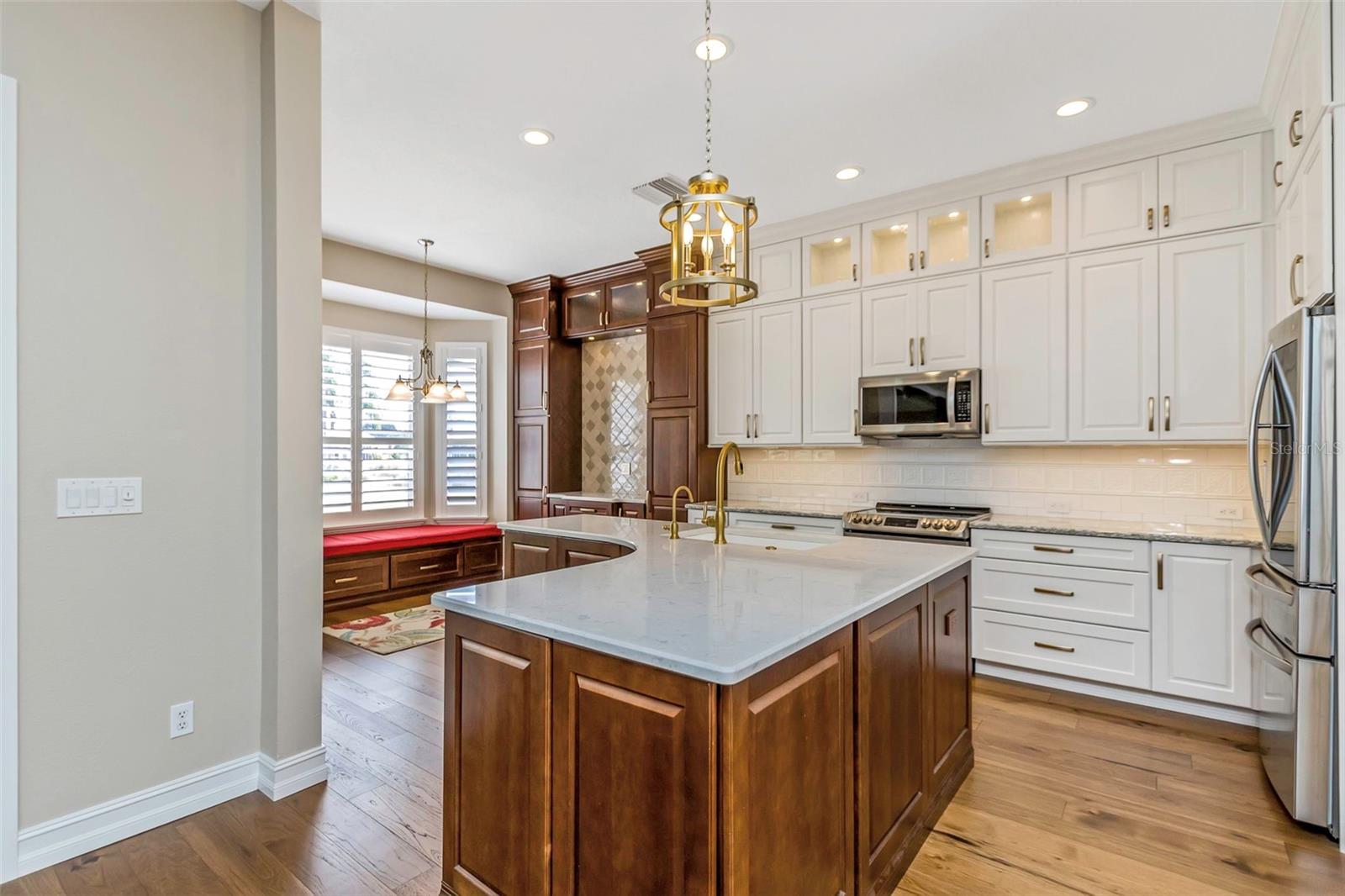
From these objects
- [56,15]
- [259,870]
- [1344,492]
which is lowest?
[259,870]

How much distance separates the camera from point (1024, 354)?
3.70 m

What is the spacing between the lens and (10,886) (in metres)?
1.84

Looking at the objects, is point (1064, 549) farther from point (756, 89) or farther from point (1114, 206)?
point (756, 89)

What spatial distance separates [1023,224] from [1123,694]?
103 inches

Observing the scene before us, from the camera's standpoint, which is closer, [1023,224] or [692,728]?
[692,728]

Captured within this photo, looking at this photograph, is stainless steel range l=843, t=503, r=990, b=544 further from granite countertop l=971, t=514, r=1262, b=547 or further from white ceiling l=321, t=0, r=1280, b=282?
white ceiling l=321, t=0, r=1280, b=282

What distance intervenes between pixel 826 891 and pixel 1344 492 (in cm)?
204

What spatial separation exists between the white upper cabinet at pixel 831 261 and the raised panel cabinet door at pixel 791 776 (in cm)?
331

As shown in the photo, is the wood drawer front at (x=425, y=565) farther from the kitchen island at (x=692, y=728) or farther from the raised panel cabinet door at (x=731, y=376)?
the kitchen island at (x=692, y=728)

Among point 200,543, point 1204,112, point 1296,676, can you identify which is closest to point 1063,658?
point 1296,676

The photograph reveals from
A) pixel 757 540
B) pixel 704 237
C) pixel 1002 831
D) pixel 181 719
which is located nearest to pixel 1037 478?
pixel 757 540

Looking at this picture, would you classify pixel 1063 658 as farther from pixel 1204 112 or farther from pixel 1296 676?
pixel 1204 112

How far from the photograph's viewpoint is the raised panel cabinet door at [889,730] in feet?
5.41

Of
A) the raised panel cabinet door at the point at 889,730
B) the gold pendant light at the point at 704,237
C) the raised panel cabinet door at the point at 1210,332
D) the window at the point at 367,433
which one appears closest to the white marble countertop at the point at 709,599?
the raised panel cabinet door at the point at 889,730
